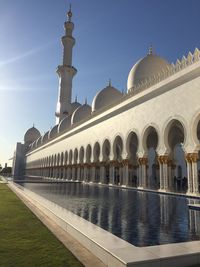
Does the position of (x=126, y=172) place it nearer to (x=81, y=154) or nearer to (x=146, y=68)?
(x=146, y=68)

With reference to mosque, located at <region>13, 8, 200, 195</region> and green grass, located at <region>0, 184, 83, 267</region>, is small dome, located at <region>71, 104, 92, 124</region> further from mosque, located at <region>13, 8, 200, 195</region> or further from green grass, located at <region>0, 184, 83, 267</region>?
green grass, located at <region>0, 184, 83, 267</region>

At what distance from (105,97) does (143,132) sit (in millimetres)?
9078

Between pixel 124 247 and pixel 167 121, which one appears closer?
pixel 124 247

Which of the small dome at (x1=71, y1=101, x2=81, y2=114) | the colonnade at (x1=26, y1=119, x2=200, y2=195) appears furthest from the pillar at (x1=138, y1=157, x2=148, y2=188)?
the small dome at (x1=71, y1=101, x2=81, y2=114)

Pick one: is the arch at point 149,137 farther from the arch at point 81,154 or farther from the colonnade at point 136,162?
the arch at point 81,154

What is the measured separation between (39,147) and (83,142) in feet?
76.0

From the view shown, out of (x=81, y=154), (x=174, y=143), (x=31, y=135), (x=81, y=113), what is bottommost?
(x=81, y=154)

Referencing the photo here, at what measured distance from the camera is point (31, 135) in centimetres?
6438

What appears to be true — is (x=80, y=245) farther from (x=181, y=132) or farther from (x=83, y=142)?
(x=83, y=142)

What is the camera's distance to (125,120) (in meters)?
18.2

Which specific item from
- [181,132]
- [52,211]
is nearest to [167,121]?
[181,132]

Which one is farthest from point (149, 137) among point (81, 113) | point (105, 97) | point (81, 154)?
point (81, 113)

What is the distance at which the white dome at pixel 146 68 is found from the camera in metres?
18.7

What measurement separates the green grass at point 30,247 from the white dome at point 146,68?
1538cm
